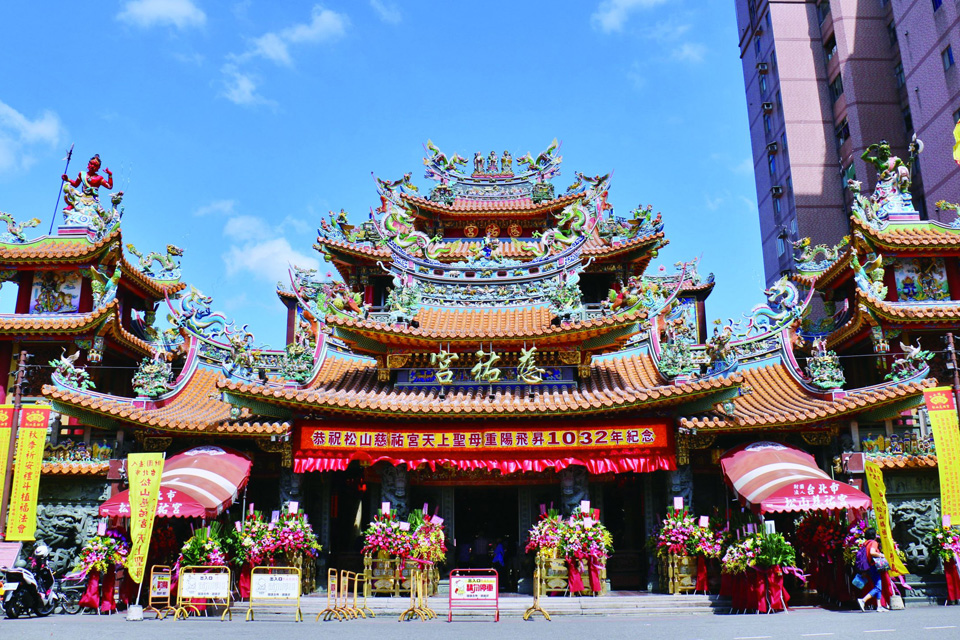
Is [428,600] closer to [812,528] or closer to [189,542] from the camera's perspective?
[189,542]

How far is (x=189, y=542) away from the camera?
13516 mm

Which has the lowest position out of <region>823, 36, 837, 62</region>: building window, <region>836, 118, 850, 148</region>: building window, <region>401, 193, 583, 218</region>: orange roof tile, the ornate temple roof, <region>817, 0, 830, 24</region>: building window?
the ornate temple roof

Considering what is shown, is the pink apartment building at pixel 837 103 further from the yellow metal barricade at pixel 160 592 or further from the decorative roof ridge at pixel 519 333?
the yellow metal barricade at pixel 160 592

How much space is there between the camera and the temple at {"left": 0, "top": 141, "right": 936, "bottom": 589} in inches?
576

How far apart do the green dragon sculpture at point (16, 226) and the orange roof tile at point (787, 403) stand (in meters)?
17.8

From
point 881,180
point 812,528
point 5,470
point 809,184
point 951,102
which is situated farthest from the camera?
point 809,184

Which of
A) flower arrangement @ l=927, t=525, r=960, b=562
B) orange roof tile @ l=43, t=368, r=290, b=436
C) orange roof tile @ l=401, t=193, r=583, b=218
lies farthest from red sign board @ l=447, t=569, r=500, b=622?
orange roof tile @ l=401, t=193, r=583, b=218

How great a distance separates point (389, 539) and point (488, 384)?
3.98 meters

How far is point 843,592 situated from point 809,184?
23.3 meters

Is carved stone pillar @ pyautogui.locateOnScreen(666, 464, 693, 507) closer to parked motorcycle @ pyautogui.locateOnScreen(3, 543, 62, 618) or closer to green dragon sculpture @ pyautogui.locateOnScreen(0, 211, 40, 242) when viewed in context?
parked motorcycle @ pyautogui.locateOnScreen(3, 543, 62, 618)

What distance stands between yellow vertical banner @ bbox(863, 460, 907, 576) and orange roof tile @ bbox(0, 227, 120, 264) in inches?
733

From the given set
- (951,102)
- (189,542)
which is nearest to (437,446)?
(189,542)

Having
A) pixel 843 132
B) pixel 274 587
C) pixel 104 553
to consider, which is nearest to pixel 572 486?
pixel 274 587

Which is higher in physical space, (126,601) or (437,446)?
(437,446)
